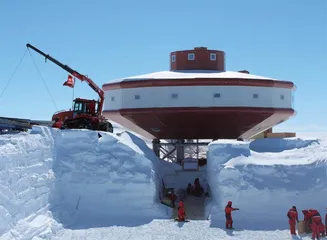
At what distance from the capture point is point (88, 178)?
18719mm

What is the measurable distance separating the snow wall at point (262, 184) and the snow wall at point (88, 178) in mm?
2519

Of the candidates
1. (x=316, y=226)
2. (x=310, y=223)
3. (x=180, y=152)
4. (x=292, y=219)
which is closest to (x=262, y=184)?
(x=292, y=219)

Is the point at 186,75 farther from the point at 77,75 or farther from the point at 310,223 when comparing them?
the point at 310,223

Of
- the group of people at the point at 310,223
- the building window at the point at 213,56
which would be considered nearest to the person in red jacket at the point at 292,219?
the group of people at the point at 310,223

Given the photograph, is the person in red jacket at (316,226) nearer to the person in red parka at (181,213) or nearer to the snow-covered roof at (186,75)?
the person in red parka at (181,213)

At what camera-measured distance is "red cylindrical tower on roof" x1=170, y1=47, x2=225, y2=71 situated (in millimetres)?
27078

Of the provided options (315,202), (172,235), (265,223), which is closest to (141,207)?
(172,235)

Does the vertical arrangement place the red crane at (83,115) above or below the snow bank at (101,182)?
above

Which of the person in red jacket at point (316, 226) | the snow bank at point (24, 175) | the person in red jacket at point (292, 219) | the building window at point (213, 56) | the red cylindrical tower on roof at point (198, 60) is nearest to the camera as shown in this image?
the snow bank at point (24, 175)

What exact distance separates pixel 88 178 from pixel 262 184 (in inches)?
263

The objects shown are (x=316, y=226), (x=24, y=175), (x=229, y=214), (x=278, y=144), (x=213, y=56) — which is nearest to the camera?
(x=24, y=175)

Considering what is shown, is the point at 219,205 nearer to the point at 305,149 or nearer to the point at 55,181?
the point at 305,149

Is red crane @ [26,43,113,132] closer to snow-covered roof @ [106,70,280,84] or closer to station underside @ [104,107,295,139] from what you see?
station underside @ [104,107,295,139]

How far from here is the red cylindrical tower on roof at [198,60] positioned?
27.1 metres
